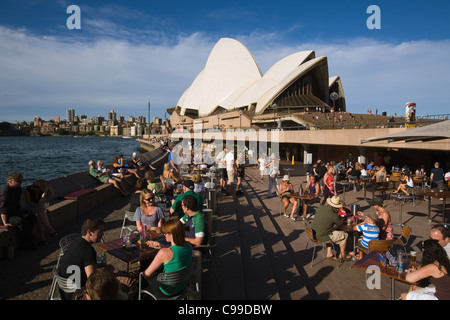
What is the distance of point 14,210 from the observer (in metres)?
4.66

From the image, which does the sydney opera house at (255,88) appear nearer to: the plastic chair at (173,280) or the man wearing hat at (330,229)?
the man wearing hat at (330,229)

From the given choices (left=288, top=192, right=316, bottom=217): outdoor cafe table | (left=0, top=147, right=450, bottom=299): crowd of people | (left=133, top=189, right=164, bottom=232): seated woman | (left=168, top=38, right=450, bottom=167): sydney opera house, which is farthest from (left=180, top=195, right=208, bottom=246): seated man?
(left=168, top=38, right=450, bottom=167): sydney opera house

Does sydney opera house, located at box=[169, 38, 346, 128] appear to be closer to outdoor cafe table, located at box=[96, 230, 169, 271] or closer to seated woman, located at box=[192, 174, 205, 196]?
seated woman, located at box=[192, 174, 205, 196]

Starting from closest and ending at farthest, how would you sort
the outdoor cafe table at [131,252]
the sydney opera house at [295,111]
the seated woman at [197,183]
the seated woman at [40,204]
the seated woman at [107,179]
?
the outdoor cafe table at [131,252]
the seated woman at [40,204]
the seated woman at [197,183]
the seated woman at [107,179]
the sydney opera house at [295,111]

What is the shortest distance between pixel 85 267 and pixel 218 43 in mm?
55553

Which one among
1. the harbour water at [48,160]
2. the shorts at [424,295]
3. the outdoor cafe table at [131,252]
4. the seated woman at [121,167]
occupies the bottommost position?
the harbour water at [48,160]

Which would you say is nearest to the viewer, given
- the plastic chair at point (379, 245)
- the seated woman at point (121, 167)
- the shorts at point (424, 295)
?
the shorts at point (424, 295)

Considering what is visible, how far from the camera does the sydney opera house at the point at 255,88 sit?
1398 inches

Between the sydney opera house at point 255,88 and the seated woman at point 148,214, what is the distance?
81.0 feet

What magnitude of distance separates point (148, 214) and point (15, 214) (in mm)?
2261

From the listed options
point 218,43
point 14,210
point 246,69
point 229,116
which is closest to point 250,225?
point 14,210

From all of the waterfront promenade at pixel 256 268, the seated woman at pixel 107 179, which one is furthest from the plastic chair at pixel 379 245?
the seated woman at pixel 107 179

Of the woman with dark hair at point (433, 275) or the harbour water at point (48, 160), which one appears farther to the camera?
the harbour water at point (48, 160)
